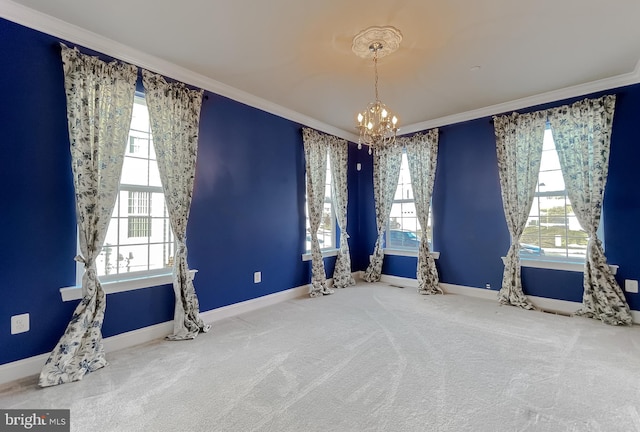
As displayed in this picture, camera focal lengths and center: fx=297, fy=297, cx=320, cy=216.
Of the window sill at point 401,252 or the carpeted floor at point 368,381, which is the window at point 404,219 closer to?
the window sill at point 401,252

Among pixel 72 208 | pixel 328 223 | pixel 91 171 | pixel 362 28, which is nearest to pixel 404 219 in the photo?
pixel 328 223

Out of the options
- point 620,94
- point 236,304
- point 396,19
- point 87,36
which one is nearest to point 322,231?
point 236,304

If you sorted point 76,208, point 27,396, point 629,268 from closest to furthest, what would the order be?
1. point 27,396
2. point 76,208
3. point 629,268

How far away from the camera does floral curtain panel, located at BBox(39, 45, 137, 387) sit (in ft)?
7.73

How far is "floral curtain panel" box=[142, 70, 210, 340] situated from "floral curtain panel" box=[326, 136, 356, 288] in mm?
2478

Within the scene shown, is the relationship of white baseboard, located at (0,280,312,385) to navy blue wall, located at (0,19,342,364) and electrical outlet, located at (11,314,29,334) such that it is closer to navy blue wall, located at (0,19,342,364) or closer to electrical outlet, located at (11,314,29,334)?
navy blue wall, located at (0,19,342,364)

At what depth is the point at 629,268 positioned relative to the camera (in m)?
Result: 3.38

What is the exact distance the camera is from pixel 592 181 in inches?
139

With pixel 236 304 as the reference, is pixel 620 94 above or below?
above

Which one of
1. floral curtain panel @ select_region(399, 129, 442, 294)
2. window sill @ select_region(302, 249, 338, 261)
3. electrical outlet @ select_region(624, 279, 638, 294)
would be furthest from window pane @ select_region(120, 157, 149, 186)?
electrical outlet @ select_region(624, 279, 638, 294)

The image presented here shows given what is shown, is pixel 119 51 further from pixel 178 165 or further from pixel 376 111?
pixel 376 111

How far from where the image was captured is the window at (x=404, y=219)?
5242mm

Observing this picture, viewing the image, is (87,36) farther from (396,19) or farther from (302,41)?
(396,19)

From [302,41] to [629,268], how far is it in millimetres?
4323
